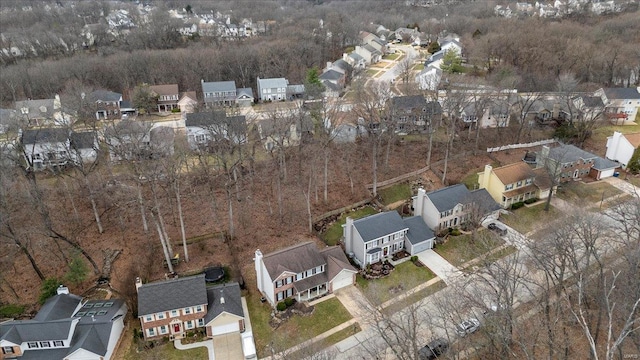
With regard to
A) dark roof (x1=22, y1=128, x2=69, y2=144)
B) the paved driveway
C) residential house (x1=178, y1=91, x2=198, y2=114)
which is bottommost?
the paved driveway

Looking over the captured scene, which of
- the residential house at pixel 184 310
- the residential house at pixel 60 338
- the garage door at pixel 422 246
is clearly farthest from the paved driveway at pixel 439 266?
the residential house at pixel 60 338

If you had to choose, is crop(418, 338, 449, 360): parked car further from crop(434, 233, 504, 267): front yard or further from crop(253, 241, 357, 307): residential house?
crop(434, 233, 504, 267): front yard

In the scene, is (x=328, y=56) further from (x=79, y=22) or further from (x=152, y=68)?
(x=79, y=22)

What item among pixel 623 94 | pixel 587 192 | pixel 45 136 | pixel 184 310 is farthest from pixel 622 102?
pixel 45 136

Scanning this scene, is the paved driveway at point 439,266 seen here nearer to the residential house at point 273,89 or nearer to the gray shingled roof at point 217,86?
the residential house at point 273,89

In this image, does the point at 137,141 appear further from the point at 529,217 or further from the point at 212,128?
the point at 529,217

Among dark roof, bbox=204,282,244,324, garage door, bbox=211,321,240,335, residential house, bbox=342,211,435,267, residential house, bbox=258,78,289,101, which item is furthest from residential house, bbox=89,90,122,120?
garage door, bbox=211,321,240,335
